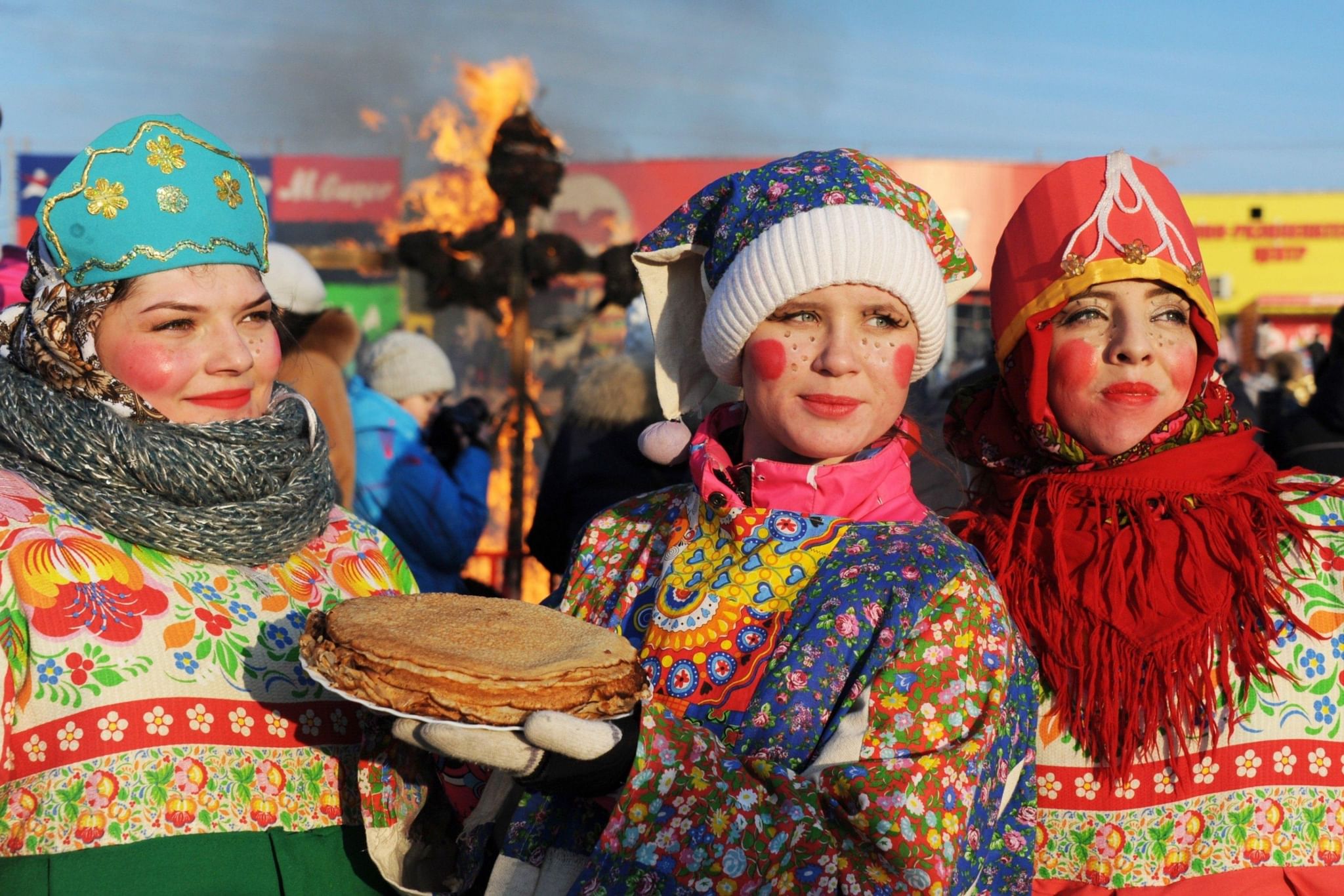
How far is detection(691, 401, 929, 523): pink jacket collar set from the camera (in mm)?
2371

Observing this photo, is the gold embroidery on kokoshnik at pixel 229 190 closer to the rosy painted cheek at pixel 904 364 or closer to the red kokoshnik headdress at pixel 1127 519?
the rosy painted cheek at pixel 904 364

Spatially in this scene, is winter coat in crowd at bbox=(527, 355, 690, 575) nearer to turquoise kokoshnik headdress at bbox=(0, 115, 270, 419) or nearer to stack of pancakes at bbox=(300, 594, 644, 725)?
turquoise kokoshnik headdress at bbox=(0, 115, 270, 419)

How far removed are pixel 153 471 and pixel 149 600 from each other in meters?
0.24

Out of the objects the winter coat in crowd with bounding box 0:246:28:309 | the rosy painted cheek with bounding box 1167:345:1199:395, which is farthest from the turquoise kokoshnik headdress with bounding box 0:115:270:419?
the winter coat in crowd with bounding box 0:246:28:309

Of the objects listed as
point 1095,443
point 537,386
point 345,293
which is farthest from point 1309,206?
point 1095,443

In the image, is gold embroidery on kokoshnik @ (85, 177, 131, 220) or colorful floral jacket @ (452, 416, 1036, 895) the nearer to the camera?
colorful floral jacket @ (452, 416, 1036, 895)

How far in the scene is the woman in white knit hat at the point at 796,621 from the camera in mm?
2023

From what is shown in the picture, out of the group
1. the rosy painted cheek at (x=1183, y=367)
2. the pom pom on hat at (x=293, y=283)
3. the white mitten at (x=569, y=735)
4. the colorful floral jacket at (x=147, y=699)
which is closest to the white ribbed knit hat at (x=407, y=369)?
the pom pom on hat at (x=293, y=283)

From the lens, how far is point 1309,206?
27.1 meters

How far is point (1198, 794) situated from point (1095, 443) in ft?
2.35

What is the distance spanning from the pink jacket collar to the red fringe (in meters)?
0.40

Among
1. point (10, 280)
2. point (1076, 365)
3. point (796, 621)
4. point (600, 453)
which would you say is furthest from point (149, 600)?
point (10, 280)

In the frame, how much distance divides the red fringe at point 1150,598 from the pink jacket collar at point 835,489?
403 millimetres

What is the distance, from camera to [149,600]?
2424 millimetres
